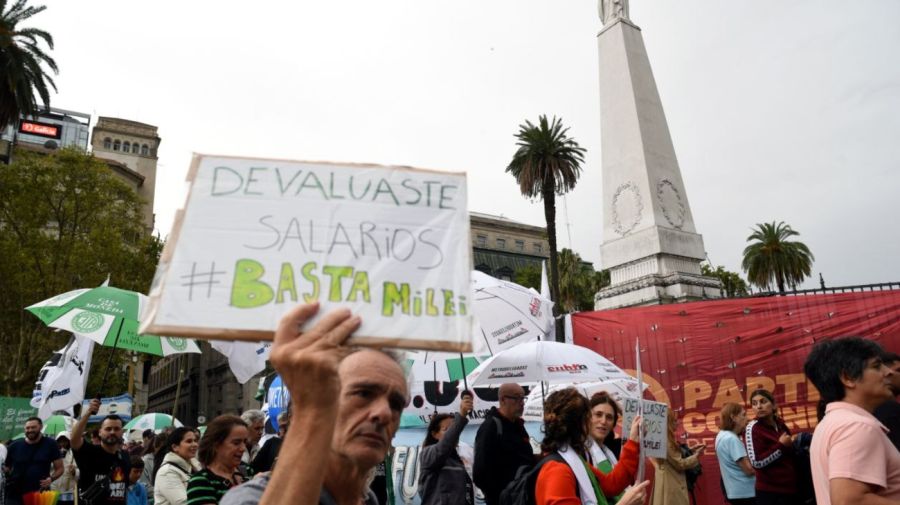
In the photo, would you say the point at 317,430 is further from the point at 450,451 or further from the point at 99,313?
the point at 99,313

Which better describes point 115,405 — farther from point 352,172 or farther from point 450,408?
point 352,172

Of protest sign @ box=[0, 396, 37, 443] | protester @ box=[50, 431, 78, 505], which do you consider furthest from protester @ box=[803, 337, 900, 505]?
protest sign @ box=[0, 396, 37, 443]

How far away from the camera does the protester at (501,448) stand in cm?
577

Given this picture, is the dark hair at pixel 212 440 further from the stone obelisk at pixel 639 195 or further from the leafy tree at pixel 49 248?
the leafy tree at pixel 49 248

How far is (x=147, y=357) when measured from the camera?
31.8m

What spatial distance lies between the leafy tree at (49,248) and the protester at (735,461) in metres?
27.2

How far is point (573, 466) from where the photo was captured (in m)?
3.59

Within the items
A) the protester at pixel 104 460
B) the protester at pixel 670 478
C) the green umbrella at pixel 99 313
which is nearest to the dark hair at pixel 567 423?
the protester at pixel 670 478

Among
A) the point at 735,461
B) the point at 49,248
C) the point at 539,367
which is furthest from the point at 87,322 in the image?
the point at 49,248

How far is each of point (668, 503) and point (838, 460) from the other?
343cm

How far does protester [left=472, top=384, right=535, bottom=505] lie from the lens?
5770 mm

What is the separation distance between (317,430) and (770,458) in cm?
542

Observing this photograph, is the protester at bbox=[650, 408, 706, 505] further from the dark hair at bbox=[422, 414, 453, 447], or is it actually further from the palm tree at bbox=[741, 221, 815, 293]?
the palm tree at bbox=[741, 221, 815, 293]

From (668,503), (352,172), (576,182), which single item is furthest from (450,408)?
(576,182)
